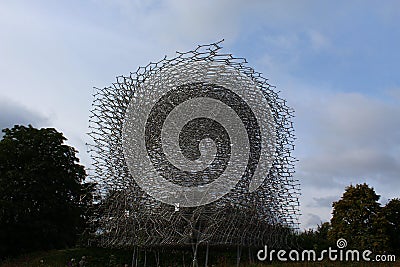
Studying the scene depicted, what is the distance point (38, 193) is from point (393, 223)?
15.9m

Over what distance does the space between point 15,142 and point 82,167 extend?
10.9 ft

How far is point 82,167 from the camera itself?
23.9m

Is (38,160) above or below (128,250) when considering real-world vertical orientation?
above

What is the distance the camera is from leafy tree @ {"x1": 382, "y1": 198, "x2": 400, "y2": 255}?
22.5 m

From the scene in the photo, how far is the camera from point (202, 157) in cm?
1368

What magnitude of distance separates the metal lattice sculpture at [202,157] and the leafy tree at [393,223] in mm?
10018

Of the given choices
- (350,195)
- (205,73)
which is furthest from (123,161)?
(350,195)

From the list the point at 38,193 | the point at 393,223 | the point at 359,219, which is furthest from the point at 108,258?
the point at 393,223

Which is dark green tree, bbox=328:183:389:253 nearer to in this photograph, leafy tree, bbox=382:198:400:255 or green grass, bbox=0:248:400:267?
leafy tree, bbox=382:198:400:255

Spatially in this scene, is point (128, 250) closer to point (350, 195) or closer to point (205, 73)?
point (205, 73)

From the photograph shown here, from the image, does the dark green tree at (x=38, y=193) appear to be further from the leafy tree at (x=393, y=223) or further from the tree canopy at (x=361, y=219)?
the leafy tree at (x=393, y=223)

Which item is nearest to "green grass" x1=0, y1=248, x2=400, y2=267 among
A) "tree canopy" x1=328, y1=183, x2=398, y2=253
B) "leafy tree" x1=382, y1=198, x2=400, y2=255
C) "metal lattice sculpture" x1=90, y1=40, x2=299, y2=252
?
"metal lattice sculpture" x1=90, y1=40, x2=299, y2=252

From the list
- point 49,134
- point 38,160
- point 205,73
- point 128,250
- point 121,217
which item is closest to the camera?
point 205,73

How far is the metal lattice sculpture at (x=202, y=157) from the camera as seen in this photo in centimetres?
1323
